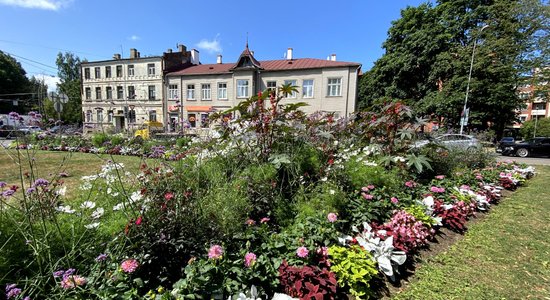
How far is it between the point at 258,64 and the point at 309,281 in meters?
24.4

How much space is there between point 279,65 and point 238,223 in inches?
939

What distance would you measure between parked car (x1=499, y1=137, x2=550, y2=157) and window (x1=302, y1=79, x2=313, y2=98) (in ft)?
47.3

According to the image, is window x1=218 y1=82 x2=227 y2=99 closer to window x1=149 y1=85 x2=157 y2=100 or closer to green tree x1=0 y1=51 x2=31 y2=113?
window x1=149 y1=85 x2=157 y2=100

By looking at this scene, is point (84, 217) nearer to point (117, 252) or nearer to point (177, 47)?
point (117, 252)

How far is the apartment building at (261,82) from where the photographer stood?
21797 mm

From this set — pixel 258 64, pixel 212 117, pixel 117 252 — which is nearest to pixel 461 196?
pixel 212 117

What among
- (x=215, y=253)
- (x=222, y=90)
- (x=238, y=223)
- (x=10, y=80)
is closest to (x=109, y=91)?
(x=222, y=90)

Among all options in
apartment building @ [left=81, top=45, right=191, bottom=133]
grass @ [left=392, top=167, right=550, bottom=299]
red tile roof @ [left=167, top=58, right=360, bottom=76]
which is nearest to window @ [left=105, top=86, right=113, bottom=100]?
apartment building @ [left=81, top=45, right=191, bottom=133]

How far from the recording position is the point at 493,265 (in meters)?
2.53

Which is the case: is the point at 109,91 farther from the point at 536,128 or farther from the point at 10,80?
the point at 536,128

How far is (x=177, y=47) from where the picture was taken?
29000mm

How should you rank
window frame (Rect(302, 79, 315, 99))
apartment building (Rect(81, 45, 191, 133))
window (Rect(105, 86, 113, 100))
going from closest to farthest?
window frame (Rect(302, 79, 315, 99))
apartment building (Rect(81, 45, 191, 133))
window (Rect(105, 86, 113, 100))

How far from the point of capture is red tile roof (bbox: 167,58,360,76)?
21.9 m

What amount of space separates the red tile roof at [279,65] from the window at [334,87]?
126 cm
